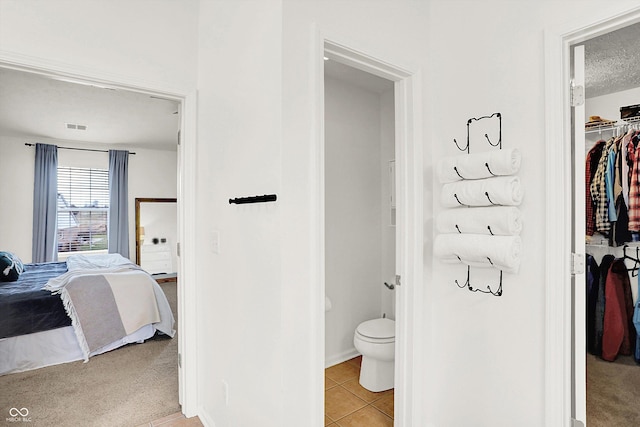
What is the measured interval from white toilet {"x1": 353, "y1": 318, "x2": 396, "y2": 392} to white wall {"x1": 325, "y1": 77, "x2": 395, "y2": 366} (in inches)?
18.2

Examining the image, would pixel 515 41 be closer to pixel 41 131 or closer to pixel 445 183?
pixel 445 183

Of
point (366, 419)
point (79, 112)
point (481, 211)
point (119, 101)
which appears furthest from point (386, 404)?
point (79, 112)

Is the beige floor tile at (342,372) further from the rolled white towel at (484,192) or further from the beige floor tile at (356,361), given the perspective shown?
the rolled white towel at (484,192)

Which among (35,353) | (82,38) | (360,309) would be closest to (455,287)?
(360,309)

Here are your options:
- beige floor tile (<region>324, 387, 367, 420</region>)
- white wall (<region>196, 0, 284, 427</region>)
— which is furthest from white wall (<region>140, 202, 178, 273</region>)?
beige floor tile (<region>324, 387, 367, 420</region>)

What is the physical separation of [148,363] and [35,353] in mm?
982

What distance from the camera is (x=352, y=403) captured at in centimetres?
240

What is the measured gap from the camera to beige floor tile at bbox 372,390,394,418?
7.49 feet

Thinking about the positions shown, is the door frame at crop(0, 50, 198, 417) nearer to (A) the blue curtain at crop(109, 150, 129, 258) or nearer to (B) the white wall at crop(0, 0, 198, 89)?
(B) the white wall at crop(0, 0, 198, 89)

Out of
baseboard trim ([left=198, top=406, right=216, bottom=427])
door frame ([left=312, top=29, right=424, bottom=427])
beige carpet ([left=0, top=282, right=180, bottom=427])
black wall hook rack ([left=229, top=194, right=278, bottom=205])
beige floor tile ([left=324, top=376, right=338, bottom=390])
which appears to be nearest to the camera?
black wall hook rack ([left=229, top=194, right=278, bottom=205])

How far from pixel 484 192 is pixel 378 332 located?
1.42m

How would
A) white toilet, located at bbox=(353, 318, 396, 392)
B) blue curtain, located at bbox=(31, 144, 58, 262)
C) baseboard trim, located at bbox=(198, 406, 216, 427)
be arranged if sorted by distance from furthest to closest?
blue curtain, located at bbox=(31, 144, 58, 262), white toilet, located at bbox=(353, 318, 396, 392), baseboard trim, located at bbox=(198, 406, 216, 427)

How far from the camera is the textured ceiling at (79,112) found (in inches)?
138

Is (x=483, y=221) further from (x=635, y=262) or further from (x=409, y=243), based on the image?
(x=635, y=262)
